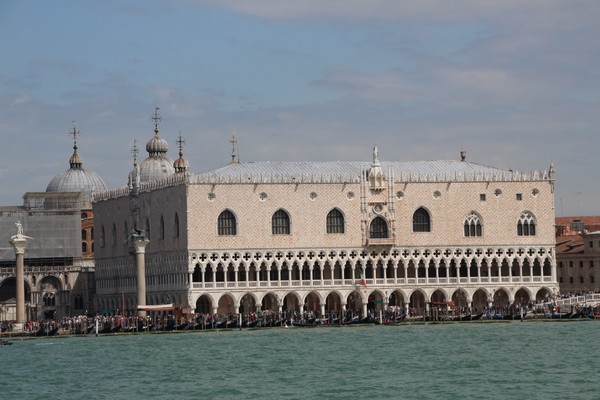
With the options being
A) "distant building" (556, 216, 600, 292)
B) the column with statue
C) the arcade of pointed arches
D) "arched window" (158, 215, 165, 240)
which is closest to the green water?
the column with statue

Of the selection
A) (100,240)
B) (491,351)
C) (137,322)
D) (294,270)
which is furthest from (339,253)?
(491,351)

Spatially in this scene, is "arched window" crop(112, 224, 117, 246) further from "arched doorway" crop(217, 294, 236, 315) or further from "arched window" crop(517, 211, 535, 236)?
"arched window" crop(517, 211, 535, 236)

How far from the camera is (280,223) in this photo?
10488 cm

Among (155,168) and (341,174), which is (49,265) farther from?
(341,174)

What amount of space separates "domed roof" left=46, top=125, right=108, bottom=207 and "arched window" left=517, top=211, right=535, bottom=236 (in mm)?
45248

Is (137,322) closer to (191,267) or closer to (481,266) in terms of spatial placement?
(191,267)

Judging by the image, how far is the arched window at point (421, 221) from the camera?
106875 mm

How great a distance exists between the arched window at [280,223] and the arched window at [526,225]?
13910 millimetres

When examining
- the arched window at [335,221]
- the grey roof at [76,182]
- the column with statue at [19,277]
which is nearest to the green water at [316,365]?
the column with statue at [19,277]

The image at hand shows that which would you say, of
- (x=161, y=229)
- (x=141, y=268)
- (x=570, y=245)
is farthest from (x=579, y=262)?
(x=141, y=268)

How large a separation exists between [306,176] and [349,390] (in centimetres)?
4623

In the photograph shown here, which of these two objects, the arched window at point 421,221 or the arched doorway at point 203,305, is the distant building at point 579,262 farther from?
the arched doorway at point 203,305

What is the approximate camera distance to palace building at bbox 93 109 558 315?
104 meters

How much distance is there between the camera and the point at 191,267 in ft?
338
